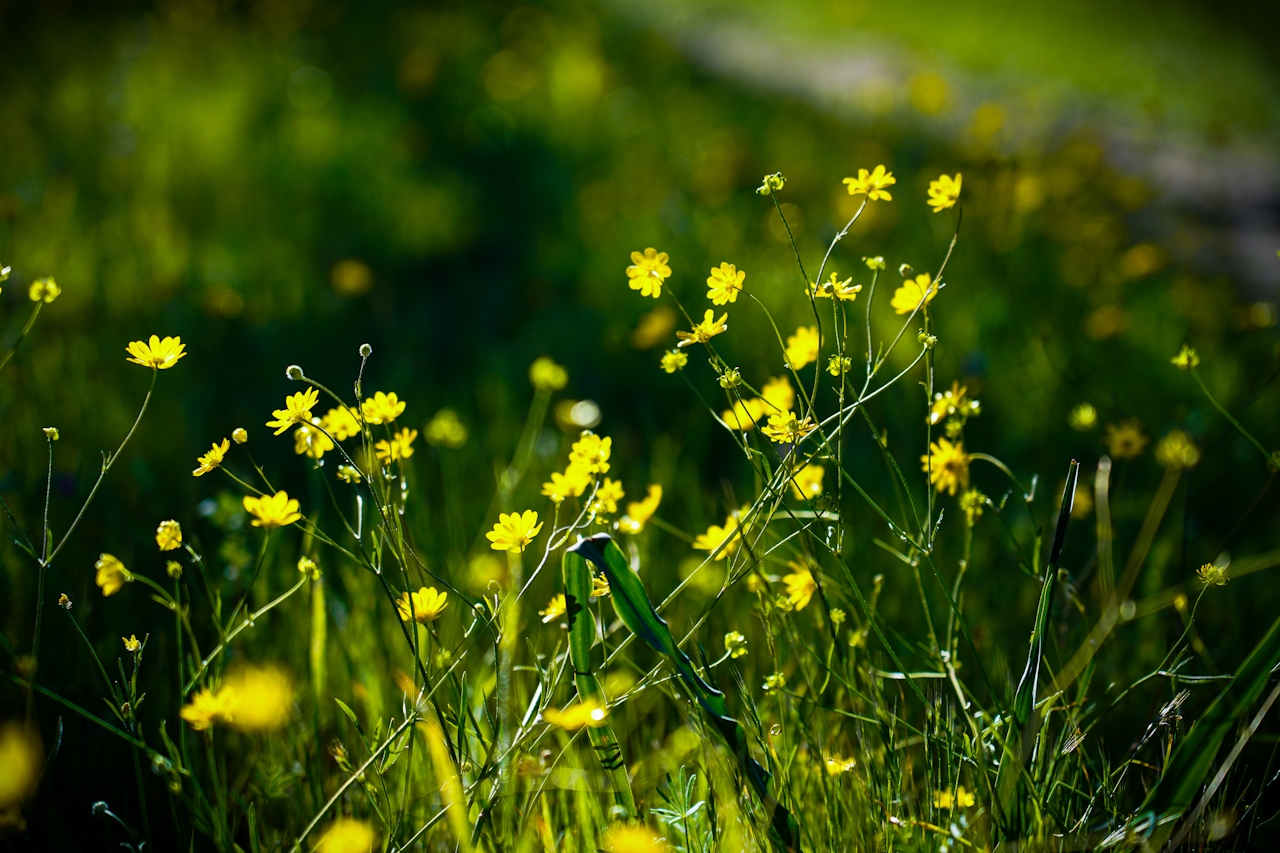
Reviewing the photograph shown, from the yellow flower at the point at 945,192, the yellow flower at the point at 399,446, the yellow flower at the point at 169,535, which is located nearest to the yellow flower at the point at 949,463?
the yellow flower at the point at 945,192

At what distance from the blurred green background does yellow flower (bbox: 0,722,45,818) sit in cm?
13

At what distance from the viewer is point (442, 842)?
102 cm

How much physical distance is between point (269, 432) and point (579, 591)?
125 centimetres

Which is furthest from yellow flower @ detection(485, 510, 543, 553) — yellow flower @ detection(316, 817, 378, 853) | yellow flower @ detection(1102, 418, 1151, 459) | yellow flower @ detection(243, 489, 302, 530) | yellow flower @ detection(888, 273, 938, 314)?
yellow flower @ detection(1102, 418, 1151, 459)

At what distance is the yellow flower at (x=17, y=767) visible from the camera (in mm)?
837

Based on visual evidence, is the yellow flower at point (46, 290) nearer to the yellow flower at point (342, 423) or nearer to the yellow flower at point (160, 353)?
the yellow flower at point (160, 353)

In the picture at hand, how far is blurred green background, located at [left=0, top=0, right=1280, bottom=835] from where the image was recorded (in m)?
1.68

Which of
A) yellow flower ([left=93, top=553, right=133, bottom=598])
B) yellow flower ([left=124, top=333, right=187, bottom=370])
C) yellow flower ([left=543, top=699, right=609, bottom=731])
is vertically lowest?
yellow flower ([left=543, top=699, right=609, bottom=731])

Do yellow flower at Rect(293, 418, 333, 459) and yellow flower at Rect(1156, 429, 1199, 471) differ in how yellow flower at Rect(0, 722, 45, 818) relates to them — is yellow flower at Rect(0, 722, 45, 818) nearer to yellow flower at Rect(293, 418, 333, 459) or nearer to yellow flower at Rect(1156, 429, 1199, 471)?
yellow flower at Rect(293, 418, 333, 459)

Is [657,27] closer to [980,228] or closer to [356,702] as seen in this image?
[980,228]

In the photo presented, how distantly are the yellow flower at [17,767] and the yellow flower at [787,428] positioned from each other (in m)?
0.80

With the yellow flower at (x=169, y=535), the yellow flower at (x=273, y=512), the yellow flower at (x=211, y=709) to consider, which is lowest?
the yellow flower at (x=211, y=709)

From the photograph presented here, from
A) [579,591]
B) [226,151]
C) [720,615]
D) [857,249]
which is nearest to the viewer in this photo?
[579,591]

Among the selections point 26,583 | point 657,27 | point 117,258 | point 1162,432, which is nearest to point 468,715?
point 26,583
